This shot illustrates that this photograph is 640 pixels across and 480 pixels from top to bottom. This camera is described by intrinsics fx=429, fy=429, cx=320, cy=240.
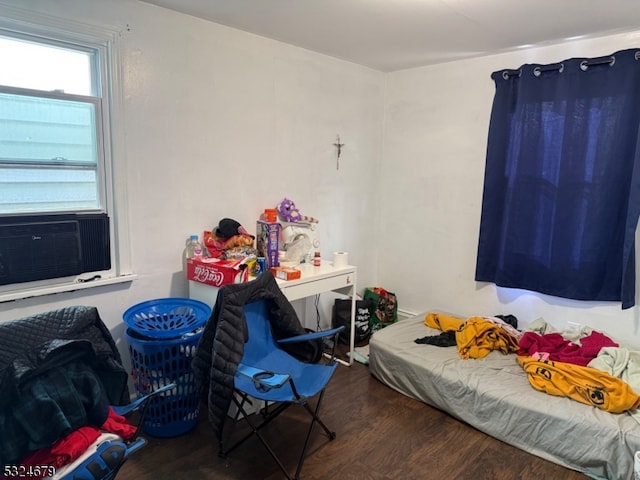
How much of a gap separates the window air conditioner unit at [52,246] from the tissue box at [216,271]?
0.47m

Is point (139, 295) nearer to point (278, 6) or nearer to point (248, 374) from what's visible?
point (248, 374)

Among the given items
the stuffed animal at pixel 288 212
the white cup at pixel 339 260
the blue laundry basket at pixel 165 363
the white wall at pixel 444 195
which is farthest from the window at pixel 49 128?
the white wall at pixel 444 195

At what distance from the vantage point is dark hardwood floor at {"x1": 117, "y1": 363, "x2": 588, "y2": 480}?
2.11 metres

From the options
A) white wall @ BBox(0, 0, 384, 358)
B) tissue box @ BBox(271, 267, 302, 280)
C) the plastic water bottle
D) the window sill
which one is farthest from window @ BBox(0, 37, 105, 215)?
tissue box @ BBox(271, 267, 302, 280)

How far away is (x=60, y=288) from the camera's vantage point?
225 centimetres

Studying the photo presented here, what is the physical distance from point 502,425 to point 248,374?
1.48m

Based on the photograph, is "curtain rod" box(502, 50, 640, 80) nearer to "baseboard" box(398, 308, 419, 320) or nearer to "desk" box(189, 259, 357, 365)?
"desk" box(189, 259, 357, 365)

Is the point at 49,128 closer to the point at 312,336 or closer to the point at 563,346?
the point at 312,336

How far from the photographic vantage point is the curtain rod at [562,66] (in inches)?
106

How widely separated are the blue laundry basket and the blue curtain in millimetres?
2311

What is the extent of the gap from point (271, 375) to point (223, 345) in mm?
299

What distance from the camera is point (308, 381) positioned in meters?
2.17

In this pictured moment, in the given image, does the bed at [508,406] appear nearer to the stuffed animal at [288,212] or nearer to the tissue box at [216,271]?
the stuffed animal at [288,212]

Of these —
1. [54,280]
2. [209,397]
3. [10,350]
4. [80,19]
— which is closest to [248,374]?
[209,397]
